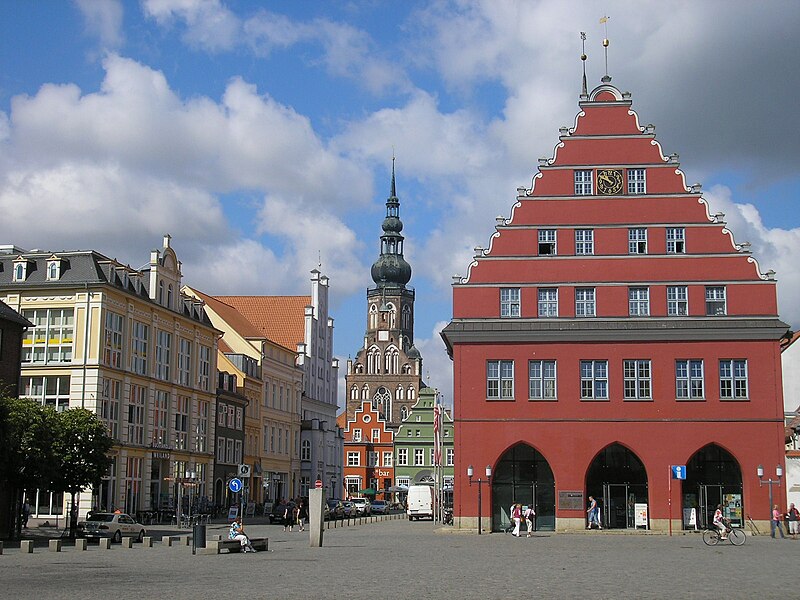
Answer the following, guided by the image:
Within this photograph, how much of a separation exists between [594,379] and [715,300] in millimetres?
6795

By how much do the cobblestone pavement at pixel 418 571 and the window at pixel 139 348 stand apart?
23.4 meters

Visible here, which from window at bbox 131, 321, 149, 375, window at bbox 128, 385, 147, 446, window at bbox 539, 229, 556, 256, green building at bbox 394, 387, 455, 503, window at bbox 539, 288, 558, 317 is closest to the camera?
window at bbox 539, 288, 558, 317

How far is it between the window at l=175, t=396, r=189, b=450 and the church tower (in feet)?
266

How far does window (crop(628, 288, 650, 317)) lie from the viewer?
168 feet

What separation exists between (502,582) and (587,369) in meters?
29.5

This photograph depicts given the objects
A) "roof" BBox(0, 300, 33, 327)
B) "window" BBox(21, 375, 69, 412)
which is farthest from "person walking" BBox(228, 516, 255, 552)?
"window" BBox(21, 375, 69, 412)

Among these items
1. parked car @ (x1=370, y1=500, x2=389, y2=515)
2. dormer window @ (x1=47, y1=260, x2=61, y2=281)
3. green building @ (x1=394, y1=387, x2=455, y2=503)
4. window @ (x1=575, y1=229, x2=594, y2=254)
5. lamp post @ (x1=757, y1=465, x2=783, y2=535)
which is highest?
window @ (x1=575, y1=229, x2=594, y2=254)

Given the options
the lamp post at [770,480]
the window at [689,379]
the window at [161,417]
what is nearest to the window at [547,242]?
the window at [689,379]

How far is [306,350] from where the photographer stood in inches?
3772

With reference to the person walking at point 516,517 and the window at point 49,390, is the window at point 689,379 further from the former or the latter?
the window at point 49,390

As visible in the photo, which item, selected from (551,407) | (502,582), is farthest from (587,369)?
(502,582)

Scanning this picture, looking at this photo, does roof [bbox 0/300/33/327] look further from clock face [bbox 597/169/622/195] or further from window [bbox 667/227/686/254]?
window [bbox 667/227/686/254]

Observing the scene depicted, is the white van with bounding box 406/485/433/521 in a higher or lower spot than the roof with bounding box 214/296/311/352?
lower

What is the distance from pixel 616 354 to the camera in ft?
167
